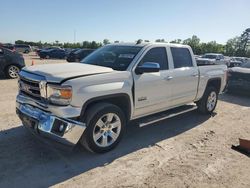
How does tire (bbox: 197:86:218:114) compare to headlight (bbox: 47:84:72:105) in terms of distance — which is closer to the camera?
headlight (bbox: 47:84:72:105)

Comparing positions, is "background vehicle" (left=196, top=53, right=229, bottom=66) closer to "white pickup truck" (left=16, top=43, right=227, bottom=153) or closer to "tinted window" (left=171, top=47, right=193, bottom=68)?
"tinted window" (left=171, top=47, right=193, bottom=68)

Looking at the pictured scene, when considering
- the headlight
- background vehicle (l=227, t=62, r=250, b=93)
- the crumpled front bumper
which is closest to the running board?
the crumpled front bumper

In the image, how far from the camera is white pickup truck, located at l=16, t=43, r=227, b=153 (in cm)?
400

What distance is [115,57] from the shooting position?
5.33 metres

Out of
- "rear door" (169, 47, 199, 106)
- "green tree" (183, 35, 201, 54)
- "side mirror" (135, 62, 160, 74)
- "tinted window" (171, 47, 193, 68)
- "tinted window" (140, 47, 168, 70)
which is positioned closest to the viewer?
"side mirror" (135, 62, 160, 74)

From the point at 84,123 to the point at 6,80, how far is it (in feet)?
29.2

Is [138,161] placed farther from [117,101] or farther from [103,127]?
[117,101]

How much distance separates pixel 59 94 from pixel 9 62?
30.1ft

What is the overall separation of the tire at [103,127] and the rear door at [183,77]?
165cm

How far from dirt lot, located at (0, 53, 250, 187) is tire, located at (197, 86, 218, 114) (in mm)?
1111

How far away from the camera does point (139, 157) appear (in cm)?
450

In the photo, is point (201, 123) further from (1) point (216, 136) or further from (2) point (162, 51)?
(2) point (162, 51)

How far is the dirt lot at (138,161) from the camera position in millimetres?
3732

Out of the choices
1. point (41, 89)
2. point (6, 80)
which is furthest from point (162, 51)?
point (6, 80)
